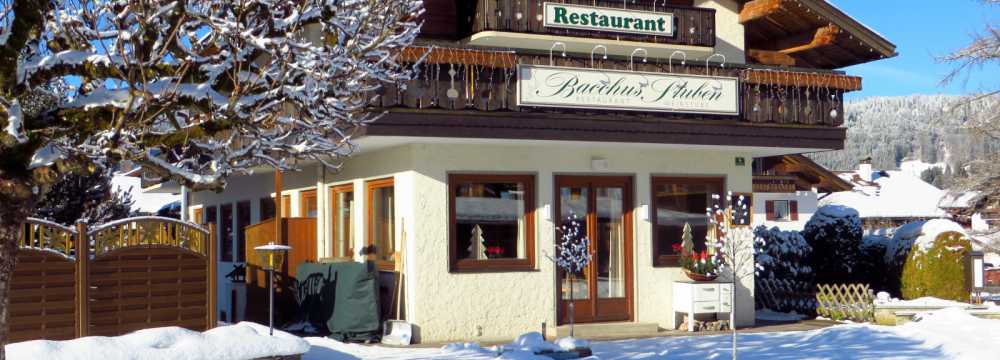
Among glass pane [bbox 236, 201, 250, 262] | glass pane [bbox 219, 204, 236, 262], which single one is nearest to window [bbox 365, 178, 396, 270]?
glass pane [bbox 236, 201, 250, 262]

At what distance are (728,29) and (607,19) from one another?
3.13 m

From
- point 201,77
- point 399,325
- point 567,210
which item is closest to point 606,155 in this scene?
point 567,210

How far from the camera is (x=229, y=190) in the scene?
22938 mm

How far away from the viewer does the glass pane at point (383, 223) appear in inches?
635

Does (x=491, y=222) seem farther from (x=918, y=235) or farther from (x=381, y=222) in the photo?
(x=918, y=235)

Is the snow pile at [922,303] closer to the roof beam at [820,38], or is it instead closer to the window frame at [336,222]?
the roof beam at [820,38]

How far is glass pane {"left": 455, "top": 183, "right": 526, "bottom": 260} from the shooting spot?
51.6ft

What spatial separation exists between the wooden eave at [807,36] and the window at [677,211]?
301cm

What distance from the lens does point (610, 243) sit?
55.5 feet

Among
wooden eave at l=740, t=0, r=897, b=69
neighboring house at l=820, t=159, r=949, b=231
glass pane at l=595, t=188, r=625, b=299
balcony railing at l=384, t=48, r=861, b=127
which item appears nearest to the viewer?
balcony railing at l=384, t=48, r=861, b=127

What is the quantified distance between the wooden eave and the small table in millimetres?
4603

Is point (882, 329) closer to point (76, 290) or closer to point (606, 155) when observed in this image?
point (606, 155)

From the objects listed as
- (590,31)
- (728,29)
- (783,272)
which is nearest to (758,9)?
(728,29)

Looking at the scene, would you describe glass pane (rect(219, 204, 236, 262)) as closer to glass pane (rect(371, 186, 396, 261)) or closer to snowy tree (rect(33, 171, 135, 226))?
snowy tree (rect(33, 171, 135, 226))
